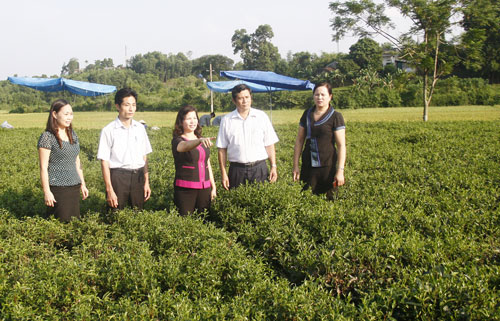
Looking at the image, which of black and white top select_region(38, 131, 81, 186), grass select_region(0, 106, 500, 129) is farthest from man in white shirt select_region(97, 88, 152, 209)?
grass select_region(0, 106, 500, 129)

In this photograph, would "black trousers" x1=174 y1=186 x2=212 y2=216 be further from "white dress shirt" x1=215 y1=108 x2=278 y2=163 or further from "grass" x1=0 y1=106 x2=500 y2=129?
"grass" x1=0 y1=106 x2=500 y2=129

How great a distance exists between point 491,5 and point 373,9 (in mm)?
6149

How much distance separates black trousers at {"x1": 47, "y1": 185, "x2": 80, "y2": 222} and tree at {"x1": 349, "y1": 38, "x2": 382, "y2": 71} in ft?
167

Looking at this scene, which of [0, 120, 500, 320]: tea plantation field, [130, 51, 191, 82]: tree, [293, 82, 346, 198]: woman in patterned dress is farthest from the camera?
[130, 51, 191, 82]: tree

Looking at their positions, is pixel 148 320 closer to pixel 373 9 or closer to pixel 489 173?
pixel 489 173

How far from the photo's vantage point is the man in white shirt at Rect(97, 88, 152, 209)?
178 inches

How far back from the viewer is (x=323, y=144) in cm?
491

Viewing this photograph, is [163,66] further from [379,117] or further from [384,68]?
[379,117]

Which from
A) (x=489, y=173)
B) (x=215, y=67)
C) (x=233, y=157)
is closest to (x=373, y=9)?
(x=489, y=173)

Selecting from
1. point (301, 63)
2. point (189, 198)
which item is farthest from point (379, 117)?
point (301, 63)

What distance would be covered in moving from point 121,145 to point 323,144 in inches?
92.3

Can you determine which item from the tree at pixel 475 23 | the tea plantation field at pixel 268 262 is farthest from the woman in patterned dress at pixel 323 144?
the tree at pixel 475 23

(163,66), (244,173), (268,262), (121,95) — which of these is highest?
(163,66)

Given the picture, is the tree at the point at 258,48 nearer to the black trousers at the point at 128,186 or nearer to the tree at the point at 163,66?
the tree at the point at 163,66
